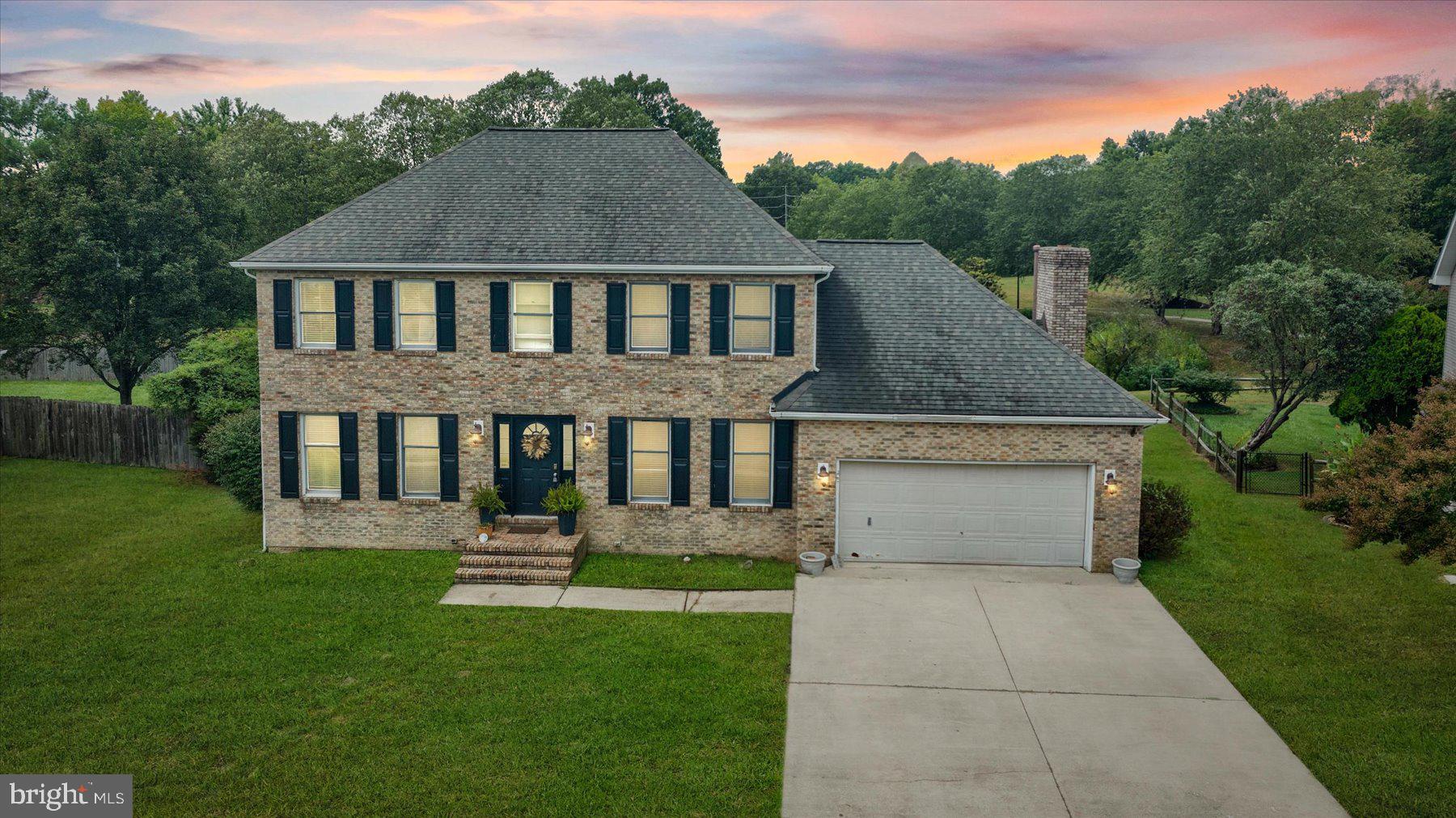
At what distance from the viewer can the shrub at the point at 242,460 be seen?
859 inches

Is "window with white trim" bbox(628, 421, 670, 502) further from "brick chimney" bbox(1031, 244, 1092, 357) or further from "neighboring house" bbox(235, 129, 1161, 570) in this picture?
"brick chimney" bbox(1031, 244, 1092, 357)

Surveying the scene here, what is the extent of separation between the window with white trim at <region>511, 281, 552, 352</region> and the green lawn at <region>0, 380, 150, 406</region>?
2840 cm

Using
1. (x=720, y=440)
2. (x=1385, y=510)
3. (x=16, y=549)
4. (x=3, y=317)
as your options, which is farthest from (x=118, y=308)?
(x=1385, y=510)

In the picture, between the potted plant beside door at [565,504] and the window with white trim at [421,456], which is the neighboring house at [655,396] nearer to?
the window with white trim at [421,456]

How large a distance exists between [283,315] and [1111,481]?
16734 mm

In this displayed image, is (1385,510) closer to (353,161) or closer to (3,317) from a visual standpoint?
(3,317)

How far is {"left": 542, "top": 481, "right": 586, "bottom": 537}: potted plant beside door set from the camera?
18.7 metres

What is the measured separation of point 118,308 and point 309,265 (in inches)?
656

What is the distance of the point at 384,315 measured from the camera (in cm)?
1897

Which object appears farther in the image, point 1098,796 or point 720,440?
point 720,440

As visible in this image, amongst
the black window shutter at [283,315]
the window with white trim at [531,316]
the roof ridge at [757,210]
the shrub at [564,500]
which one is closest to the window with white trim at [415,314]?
the window with white trim at [531,316]

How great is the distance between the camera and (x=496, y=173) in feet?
68.0

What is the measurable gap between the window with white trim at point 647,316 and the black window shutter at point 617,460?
1.58m

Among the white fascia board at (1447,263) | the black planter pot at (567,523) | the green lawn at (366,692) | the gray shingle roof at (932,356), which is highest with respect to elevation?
the white fascia board at (1447,263)
